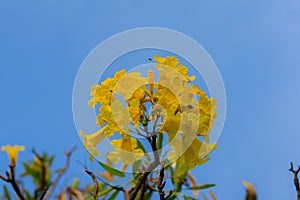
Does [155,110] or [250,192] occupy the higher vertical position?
[155,110]

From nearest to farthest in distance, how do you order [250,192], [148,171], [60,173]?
[148,171] → [250,192] → [60,173]

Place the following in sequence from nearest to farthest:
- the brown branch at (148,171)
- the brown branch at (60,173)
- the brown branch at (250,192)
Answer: the brown branch at (148,171) < the brown branch at (250,192) < the brown branch at (60,173)

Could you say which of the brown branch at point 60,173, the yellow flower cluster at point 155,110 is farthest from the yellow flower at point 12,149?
the yellow flower cluster at point 155,110

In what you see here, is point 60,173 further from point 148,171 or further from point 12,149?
point 148,171

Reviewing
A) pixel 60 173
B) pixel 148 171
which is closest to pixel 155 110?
pixel 148 171

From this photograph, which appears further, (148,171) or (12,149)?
(12,149)

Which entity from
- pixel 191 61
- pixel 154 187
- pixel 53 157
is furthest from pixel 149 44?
pixel 53 157

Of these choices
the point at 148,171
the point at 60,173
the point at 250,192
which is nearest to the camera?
the point at 148,171

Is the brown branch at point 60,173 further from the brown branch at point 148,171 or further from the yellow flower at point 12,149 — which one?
the brown branch at point 148,171

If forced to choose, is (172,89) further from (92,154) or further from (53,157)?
(53,157)

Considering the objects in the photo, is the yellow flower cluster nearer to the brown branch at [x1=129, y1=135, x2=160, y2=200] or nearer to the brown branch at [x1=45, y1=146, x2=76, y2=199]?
→ the brown branch at [x1=129, y1=135, x2=160, y2=200]

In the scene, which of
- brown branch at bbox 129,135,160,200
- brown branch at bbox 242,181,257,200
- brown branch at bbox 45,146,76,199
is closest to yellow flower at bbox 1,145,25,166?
brown branch at bbox 45,146,76,199
